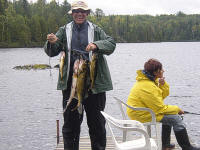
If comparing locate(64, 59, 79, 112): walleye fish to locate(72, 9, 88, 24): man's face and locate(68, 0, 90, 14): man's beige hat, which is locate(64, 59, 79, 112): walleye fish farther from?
locate(68, 0, 90, 14): man's beige hat

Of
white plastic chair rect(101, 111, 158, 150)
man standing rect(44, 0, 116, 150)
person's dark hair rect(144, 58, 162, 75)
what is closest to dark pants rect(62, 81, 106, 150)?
man standing rect(44, 0, 116, 150)

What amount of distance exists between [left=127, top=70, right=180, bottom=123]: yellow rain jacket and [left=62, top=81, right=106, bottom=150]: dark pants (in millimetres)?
628

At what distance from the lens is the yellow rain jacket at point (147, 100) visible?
16.9ft

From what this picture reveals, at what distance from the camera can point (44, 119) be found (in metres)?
13.0

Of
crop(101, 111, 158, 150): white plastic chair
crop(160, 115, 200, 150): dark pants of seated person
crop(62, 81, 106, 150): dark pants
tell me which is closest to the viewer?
crop(101, 111, 158, 150): white plastic chair

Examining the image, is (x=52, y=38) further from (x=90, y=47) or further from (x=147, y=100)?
(x=147, y=100)

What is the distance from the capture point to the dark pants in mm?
4742

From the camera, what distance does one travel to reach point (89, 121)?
489cm

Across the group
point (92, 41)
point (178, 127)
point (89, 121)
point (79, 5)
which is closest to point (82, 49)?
point (92, 41)

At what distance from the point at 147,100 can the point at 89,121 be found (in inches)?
38.1

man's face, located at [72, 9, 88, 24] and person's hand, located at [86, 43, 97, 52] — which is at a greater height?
man's face, located at [72, 9, 88, 24]

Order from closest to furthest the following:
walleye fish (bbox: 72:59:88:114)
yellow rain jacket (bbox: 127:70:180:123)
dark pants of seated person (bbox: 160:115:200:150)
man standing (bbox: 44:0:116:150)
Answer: walleye fish (bbox: 72:59:88:114), man standing (bbox: 44:0:116:150), yellow rain jacket (bbox: 127:70:180:123), dark pants of seated person (bbox: 160:115:200:150)

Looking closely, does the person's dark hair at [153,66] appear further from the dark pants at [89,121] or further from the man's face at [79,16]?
the man's face at [79,16]

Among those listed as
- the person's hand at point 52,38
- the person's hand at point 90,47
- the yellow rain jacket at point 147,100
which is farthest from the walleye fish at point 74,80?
the yellow rain jacket at point 147,100
